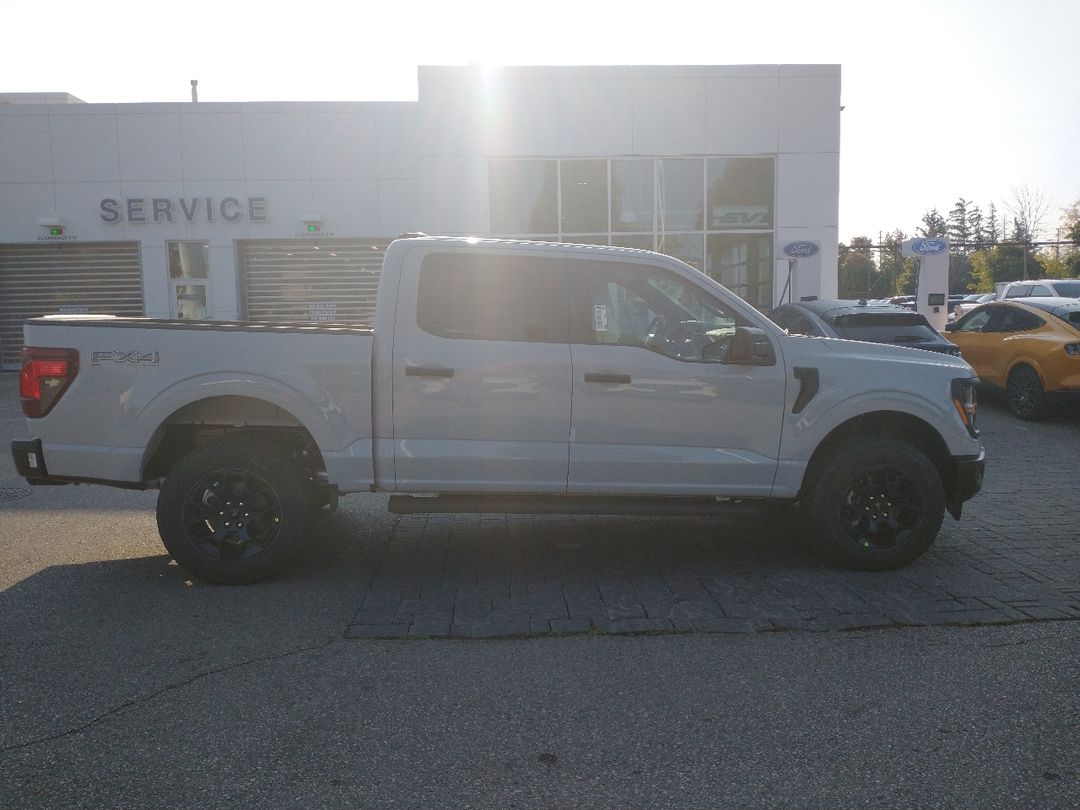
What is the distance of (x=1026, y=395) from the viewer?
11891 millimetres

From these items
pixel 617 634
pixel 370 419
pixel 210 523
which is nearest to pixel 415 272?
pixel 370 419

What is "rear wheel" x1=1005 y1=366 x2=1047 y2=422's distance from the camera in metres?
11.6

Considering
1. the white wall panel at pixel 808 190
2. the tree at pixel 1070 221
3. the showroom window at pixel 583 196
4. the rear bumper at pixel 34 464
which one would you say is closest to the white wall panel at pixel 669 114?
the showroom window at pixel 583 196

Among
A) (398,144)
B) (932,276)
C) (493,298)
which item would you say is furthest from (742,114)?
(493,298)

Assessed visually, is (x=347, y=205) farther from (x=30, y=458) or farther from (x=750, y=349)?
(x=750, y=349)

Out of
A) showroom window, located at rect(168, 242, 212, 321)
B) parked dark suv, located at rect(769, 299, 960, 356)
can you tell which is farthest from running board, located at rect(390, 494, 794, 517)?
showroom window, located at rect(168, 242, 212, 321)

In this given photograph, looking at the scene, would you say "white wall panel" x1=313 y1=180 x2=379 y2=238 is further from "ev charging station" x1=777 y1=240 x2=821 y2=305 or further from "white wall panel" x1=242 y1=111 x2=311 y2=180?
"ev charging station" x1=777 y1=240 x2=821 y2=305

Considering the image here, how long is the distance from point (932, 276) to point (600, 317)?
14842 mm

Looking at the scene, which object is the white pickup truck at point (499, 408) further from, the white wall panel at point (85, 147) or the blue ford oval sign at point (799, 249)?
the white wall panel at point (85, 147)

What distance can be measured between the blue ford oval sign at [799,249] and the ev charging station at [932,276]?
191 cm

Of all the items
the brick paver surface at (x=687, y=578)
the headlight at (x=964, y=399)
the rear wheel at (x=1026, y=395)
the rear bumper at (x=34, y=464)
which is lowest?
the brick paver surface at (x=687, y=578)

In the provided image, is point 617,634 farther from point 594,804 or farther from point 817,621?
point 594,804

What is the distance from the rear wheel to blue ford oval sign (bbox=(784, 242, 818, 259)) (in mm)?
6780

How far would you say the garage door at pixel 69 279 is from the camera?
65.6ft
